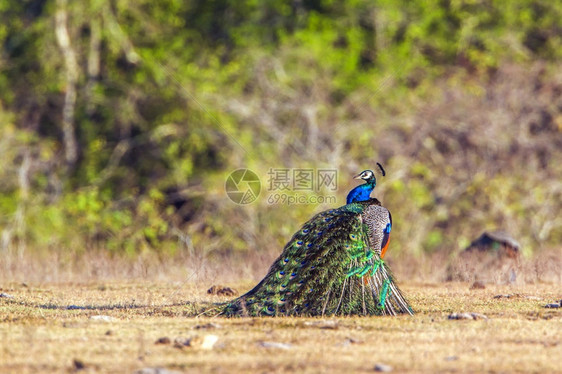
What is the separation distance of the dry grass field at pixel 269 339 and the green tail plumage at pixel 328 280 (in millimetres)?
210

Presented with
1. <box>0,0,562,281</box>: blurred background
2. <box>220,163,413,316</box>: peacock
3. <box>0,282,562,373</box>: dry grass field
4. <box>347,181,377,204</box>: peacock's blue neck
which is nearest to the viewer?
<box>0,282,562,373</box>: dry grass field

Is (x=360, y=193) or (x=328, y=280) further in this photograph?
(x=360, y=193)

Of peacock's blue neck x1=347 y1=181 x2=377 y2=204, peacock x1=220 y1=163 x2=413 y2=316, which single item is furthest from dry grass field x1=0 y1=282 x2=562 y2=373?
peacock's blue neck x1=347 y1=181 x2=377 y2=204

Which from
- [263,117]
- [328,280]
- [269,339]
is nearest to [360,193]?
[328,280]

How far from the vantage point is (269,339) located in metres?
7.36

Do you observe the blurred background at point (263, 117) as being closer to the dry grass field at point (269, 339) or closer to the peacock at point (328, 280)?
the dry grass field at point (269, 339)

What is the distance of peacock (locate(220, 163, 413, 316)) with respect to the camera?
333 inches

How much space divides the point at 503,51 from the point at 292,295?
676 inches

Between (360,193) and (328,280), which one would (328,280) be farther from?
(360,193)

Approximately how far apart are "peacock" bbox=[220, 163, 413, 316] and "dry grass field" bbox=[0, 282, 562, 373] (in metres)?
0.21

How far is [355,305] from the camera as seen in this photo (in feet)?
28.2

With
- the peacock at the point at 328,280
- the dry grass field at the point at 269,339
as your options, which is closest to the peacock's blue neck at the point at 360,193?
the dry grass field at the point at 269,339

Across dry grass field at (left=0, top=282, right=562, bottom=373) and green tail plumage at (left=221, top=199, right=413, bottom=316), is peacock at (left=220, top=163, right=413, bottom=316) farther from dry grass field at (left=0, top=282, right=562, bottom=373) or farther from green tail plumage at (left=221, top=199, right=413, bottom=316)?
dry grass field at (left=0, top=282, right=562, bottom=373)

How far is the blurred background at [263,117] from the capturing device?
20188mm
